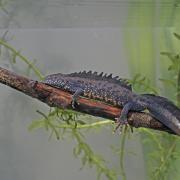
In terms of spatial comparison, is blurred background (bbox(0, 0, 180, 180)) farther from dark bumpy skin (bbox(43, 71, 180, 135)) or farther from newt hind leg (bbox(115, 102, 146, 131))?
newt hind leg (bbox(115, 102, 146, 131))

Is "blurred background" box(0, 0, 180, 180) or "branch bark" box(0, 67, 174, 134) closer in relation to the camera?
"branch bark" box(0, 67, 174, 134)

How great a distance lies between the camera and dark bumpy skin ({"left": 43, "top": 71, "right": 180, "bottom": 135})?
3.68ft

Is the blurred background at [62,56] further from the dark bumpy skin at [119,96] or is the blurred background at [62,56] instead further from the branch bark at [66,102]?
→ the branch bark at [66,102]

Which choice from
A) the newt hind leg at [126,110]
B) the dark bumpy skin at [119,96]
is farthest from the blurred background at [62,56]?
the newt hind leg at [126,110]

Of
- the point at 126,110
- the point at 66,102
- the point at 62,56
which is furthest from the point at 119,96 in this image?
the point at 62,56

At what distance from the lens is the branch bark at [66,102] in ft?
3.71

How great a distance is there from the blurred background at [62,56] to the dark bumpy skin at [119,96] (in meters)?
1.32

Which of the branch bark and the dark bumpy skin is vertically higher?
the dark bumpy skin

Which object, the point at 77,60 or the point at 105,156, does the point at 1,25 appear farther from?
the point at 105,156

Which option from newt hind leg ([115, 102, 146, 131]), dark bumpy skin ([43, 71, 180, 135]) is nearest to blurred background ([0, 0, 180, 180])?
dark bumpy skin ([43, 71, 180, 135])

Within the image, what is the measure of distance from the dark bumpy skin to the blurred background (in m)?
1.32

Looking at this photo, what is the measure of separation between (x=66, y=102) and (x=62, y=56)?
6.18ft

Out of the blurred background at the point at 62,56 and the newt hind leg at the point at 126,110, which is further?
the blurred background at the point at 62,56

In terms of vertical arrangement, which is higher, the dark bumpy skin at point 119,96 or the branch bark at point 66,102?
the dark bumpy skin at point 119,96
